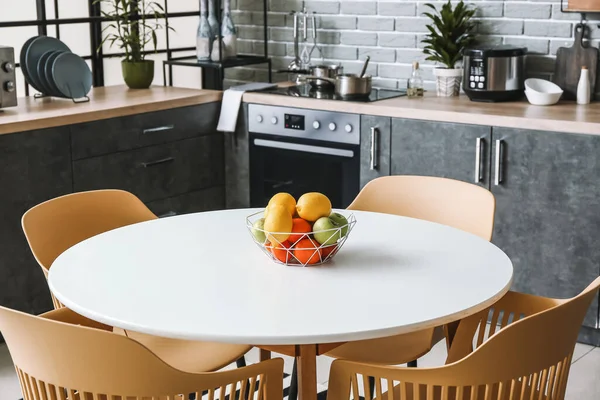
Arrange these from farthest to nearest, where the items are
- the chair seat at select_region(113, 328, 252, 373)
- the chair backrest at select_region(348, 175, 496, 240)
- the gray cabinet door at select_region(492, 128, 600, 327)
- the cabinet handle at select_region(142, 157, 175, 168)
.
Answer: the cabinet handle at select_region(142, 157, 175, 168)
the gray cabinet door at select_region(492, 128, 600, 327)
the chair backrest at select_region(348, 175, 496, 240)
the chair seat at select_region(113, 328, 252, 373)

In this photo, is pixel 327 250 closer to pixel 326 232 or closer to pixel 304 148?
pixel 326 232

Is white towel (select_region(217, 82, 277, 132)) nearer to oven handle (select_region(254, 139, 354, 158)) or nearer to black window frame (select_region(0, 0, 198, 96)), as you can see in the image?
oven handle (select_region(254, 139, 354, 158))

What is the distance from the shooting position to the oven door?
4137 millimetres

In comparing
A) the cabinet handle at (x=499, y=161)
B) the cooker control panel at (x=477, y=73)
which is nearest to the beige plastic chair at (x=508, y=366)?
the cabinet handle at (x=499, y=161)

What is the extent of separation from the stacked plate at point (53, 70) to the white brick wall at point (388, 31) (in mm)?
1217

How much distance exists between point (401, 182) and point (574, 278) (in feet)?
3.30

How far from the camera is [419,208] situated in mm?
2971

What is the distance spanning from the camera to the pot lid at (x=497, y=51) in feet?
12.9

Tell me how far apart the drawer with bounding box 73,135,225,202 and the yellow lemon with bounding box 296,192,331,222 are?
6.36ft

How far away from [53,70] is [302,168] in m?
1.23

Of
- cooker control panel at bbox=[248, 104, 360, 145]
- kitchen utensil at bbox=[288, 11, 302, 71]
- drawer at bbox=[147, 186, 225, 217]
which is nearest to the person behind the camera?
cooker control panel at bbox=[248, 104, 360, 145]

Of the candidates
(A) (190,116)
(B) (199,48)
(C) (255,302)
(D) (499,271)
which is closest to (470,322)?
(D) (499,271)

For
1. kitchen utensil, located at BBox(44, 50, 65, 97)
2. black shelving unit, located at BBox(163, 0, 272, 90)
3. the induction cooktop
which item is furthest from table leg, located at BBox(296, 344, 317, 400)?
black shelving unit, located at BBox(163, 0, 272, 90)

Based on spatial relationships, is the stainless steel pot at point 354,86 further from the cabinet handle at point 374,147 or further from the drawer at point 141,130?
the drawer at point 141,130
